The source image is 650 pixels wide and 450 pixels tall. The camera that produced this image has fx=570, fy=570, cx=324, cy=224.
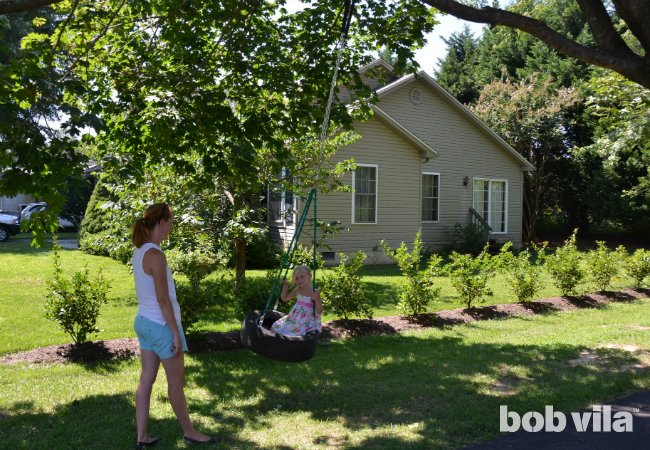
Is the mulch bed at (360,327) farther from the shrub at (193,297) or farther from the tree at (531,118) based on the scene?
the tree at (531,118)

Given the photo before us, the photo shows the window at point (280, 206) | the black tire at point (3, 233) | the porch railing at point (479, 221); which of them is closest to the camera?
the window at point (280, 206)

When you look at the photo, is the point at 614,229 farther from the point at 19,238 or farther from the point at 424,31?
the point at 19,238

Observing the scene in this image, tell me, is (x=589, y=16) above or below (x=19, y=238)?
above

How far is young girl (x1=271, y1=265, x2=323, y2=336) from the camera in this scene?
19.2 ft

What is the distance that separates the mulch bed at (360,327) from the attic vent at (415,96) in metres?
9.72

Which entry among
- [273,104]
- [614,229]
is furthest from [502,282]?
[614,229]

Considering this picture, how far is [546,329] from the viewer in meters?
8.78

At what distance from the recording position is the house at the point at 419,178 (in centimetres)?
1677

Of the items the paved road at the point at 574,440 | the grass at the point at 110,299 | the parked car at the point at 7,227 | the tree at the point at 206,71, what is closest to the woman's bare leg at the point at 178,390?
the paved road at the point at 574,440

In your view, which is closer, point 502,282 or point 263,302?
point 263,302

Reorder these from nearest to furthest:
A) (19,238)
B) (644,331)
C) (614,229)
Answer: (644,331) < (19,238) < (614,229)

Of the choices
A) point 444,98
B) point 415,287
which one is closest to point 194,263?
point 415,287

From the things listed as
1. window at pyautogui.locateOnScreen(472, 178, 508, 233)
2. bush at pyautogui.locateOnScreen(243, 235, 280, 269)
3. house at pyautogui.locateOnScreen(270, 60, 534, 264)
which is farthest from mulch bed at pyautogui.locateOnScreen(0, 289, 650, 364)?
window at pyautogui.locateOnScreen(472, 178, 508, 233)

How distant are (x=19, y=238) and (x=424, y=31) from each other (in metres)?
22.9
